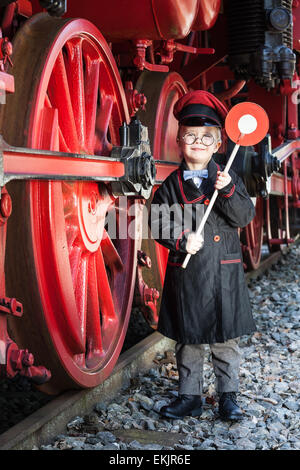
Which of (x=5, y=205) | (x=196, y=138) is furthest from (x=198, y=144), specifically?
(x=5, y=205)

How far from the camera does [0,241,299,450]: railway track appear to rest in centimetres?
210

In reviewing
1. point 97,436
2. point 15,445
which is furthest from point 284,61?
point 15,445

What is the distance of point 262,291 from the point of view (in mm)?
5273

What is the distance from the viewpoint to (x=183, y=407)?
8.43 ft

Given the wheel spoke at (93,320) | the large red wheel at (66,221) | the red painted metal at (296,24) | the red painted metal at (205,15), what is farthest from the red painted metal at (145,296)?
the red painted metal at (296,24)

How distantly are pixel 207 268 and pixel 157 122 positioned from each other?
119 cm

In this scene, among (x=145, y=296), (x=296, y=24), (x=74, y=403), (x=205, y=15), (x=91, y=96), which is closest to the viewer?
(x=74, y=403)

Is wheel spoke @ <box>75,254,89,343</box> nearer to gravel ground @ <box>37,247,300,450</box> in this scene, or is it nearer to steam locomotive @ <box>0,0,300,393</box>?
steam locomotive @ <box>0,0,300,393</box>

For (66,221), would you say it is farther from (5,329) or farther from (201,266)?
(5,329)

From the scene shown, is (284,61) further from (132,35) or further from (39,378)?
(39,378)

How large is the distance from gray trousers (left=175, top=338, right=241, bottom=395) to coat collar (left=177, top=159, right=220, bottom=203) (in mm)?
545

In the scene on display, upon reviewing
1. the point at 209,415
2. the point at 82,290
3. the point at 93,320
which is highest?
the point at 82,290

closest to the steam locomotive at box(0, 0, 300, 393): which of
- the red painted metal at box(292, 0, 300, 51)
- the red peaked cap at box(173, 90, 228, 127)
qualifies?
the red peaked cap at box(173, 90, 228, 127)

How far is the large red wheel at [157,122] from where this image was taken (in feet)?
11.5
